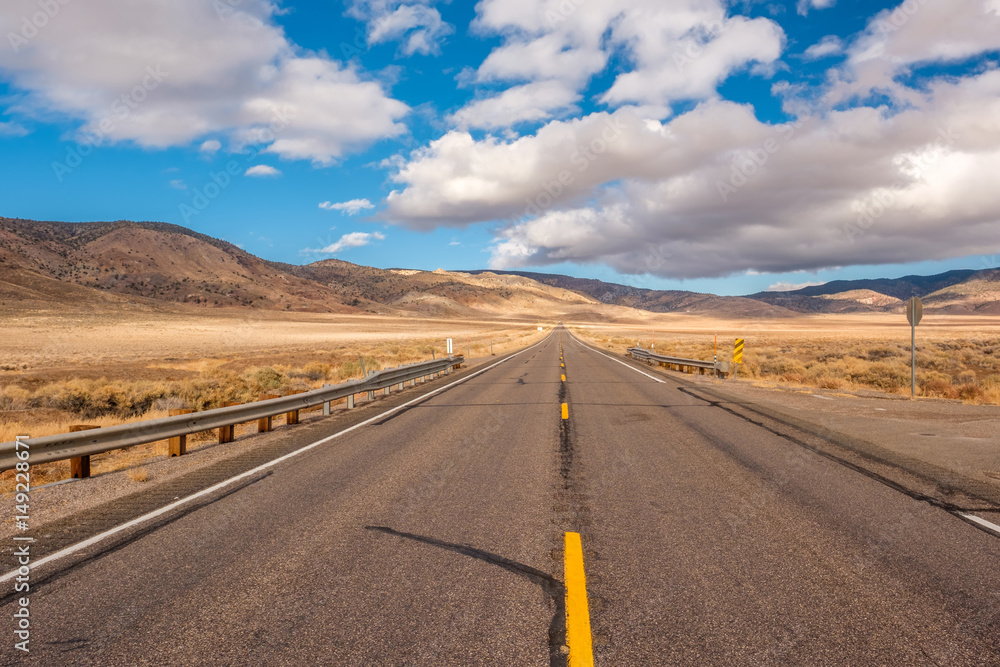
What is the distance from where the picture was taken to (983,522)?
16.7 ft

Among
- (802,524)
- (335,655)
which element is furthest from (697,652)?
(802,524)

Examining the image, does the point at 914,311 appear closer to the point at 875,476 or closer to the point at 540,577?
the point at 875,476

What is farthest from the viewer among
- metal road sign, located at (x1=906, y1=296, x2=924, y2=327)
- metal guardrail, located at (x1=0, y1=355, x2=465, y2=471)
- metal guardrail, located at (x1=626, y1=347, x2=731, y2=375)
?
metal guardrail, located at (x1=626, y1=347, x2=731, y2=375)

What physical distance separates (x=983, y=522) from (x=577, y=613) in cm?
425

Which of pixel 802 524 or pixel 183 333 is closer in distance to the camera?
pixel 802 524

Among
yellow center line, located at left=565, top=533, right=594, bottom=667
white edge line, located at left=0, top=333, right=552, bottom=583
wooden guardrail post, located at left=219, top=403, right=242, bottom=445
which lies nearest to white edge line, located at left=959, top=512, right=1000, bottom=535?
yellow center line, located at left=565, top=533, right=594, bottom=667

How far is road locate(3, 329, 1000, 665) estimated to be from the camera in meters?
3.19

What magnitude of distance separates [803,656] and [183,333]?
77157 millimetres

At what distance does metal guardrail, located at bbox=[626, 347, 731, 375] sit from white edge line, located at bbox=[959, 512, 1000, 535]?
53.9ft

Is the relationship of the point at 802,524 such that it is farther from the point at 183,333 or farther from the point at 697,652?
the point at 183,333

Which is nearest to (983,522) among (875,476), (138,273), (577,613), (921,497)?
(921,497)

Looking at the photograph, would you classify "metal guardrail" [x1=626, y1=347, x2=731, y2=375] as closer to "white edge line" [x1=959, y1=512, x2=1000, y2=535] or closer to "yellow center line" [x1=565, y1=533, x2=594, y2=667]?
"white edge line" [x1=959, y1=512, x2=1000, y2=535]

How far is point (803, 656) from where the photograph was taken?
10.0 feet

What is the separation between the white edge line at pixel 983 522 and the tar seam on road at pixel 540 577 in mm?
4061
